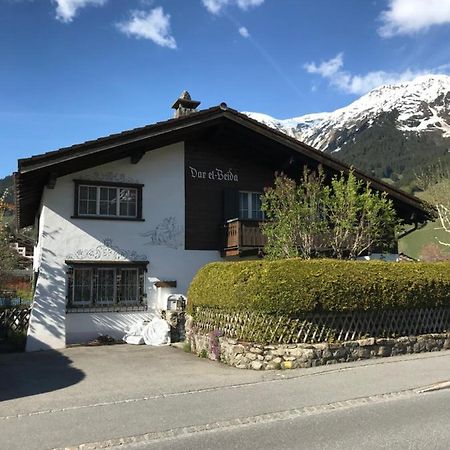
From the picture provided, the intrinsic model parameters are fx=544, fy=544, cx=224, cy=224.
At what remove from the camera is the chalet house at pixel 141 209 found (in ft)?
54.0

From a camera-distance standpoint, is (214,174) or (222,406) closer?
(222,406)

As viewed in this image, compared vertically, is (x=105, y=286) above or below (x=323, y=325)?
above

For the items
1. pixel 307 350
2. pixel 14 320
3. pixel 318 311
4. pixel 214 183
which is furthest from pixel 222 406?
pixel 214 183

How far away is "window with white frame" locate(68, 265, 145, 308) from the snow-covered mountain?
91123 millimetres

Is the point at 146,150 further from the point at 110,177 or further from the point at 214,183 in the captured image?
the point at 214,183

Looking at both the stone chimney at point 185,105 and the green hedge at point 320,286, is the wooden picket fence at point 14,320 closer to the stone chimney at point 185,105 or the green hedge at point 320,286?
the green hedge at point 320,286

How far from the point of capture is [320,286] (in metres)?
11.8

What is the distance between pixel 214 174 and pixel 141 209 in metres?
3.02

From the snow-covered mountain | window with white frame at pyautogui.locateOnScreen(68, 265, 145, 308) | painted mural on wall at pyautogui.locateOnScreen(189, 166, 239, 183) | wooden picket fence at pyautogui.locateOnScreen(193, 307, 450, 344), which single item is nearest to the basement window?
window with white frame at pyautogui.locateOnScreen(68, 265, 145, 308)

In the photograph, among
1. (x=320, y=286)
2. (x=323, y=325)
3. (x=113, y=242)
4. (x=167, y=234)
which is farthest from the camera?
(x=167, y=234)

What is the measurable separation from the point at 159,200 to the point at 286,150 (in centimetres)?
490

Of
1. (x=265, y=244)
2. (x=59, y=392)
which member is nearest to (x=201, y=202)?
(x=265, y=244)

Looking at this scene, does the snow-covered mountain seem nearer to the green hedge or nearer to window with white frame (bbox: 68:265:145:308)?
window with white frame (bbox: 68:265:145:308)

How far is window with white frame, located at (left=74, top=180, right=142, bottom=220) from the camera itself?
56.3ft
